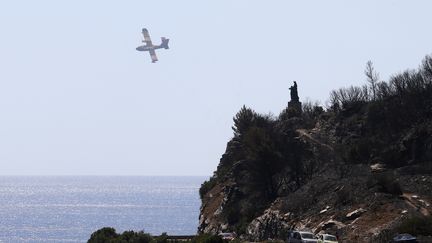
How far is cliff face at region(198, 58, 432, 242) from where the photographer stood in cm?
5619

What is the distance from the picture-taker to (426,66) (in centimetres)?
8119

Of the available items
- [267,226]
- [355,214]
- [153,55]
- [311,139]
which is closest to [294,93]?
[311,139]

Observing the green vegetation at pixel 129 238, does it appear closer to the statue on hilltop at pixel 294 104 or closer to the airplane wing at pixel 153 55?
the statue on hilltop at pixel 294 104

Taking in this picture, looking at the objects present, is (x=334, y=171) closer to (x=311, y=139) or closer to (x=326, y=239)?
(x=311, y=139)

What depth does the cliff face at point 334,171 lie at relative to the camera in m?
56.2

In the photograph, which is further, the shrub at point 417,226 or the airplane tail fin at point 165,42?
the airplane tail fin at point 165,42

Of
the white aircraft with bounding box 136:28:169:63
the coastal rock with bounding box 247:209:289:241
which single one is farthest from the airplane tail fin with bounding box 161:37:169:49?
the coastal rock with bounding box 247:209:289:241

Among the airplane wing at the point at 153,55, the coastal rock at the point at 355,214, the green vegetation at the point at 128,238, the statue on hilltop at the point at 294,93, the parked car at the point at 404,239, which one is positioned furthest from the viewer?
the airplane wing at the point at 153,55

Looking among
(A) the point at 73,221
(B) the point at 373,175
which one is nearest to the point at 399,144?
(B) the point at 373,175

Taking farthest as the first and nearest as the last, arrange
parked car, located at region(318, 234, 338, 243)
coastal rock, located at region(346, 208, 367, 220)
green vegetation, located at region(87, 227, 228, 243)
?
1. green vegetation, located at region(87, 227, 228, 243)
2. coastal rock, located at region(346, 208, 367, 220)
3. parked car, located at region(318, 234, 338, 243)

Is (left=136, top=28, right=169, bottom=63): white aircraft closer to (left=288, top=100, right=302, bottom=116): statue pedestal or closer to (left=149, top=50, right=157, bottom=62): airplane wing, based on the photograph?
(left=149, top=50, right=157, bottom=62): airplane wing

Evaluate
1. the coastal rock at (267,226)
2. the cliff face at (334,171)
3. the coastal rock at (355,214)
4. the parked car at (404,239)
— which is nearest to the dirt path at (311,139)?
the cliff face at (334,171)

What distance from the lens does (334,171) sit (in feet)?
234

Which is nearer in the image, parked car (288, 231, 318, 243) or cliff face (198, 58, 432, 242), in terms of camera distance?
parked car (288, 231, 318, 243)
